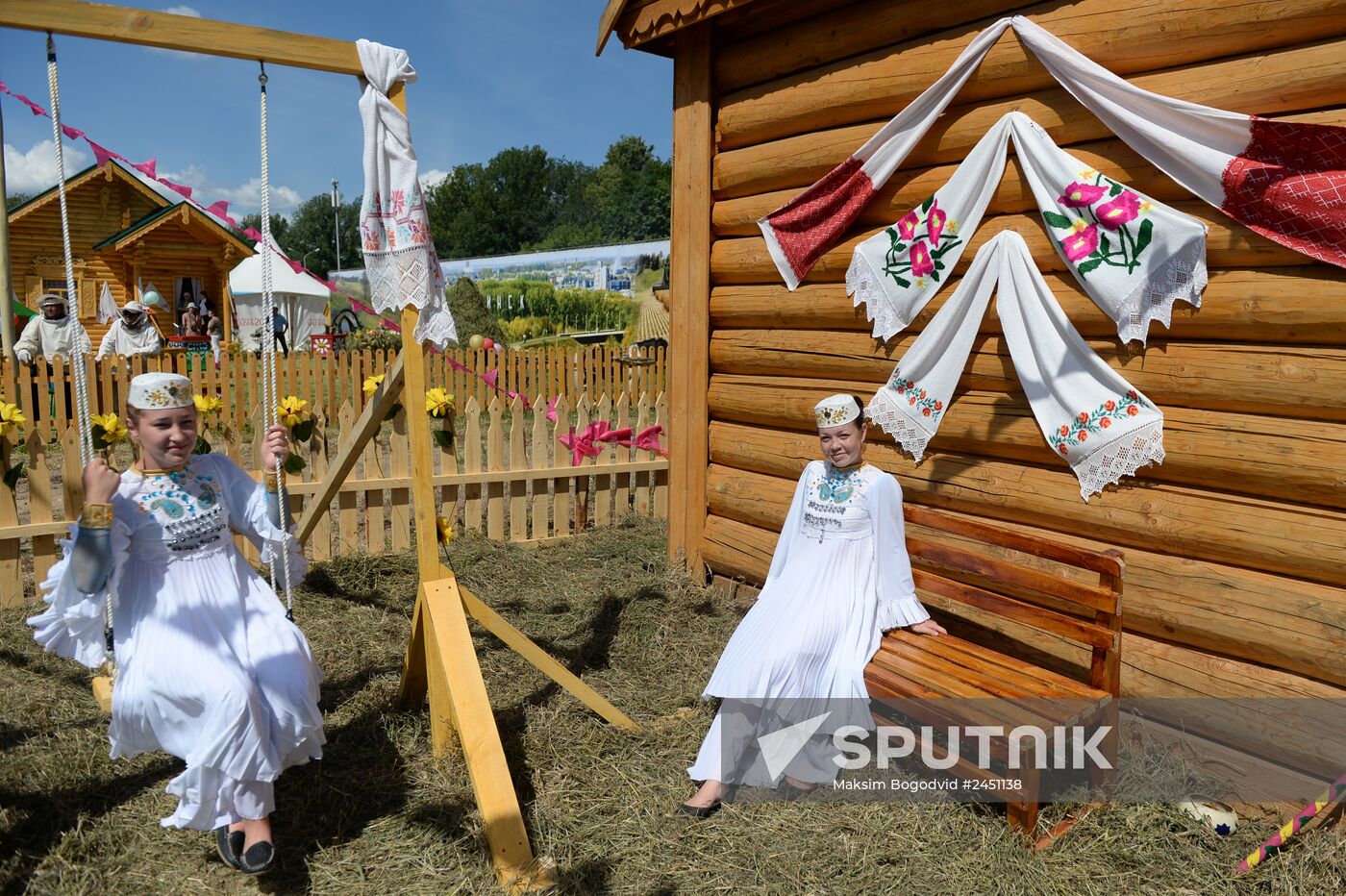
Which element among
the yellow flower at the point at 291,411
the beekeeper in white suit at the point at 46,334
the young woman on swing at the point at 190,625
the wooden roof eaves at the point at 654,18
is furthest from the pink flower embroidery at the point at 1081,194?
the beekeeper in white suit at the point at 46,334

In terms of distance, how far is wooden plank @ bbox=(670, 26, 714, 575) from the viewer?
549 cm

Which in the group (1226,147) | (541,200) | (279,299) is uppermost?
(541,200)

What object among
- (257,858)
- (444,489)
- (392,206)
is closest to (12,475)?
(444,489)

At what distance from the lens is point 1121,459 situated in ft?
11.4

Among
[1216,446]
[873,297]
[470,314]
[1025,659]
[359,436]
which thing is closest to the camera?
[1216,446]

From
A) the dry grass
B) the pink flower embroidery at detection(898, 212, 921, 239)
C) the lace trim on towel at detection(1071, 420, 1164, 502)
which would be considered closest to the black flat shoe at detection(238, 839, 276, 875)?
the dry grass

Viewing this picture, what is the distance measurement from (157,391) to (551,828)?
6.78ft

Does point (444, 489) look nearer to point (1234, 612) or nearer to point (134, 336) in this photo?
point (1234, 612)

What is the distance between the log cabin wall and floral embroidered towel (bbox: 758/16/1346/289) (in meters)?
0.10

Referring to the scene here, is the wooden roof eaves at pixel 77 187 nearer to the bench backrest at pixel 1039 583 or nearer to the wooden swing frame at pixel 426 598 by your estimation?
the wooden swing frame at pixel 426 598

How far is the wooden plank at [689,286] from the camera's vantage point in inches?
216

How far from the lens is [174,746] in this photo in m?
2.79

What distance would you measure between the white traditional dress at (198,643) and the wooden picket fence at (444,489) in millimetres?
2567

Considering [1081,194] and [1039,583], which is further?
[1081,194]
